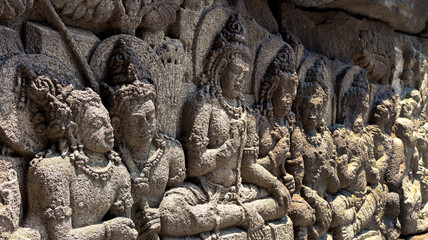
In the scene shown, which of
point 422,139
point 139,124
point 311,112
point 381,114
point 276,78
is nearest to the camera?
point 139,124

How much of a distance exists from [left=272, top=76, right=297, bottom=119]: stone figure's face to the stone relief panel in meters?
0.02

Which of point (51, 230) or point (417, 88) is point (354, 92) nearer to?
point (417, 88)

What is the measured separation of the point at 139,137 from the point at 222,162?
81 centimetres

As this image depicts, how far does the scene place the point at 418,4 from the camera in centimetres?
579

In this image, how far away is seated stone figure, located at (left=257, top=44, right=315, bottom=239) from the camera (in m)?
4.15

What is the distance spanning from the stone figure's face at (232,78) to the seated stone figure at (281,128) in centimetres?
48

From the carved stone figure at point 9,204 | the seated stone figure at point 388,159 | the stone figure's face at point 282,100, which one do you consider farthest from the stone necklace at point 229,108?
the seated stone figure at point 388,159

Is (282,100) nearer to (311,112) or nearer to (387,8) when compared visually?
(311,112)

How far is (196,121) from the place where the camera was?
3.41 meters

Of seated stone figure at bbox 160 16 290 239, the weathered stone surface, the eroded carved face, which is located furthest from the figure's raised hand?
the eroded carved face

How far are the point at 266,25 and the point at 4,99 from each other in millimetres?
2574

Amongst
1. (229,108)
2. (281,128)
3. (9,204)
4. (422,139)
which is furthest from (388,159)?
(9,204)

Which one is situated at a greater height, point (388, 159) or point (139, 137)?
point (139, 137)

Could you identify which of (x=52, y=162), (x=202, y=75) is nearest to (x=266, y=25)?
(x=202, y=75)
